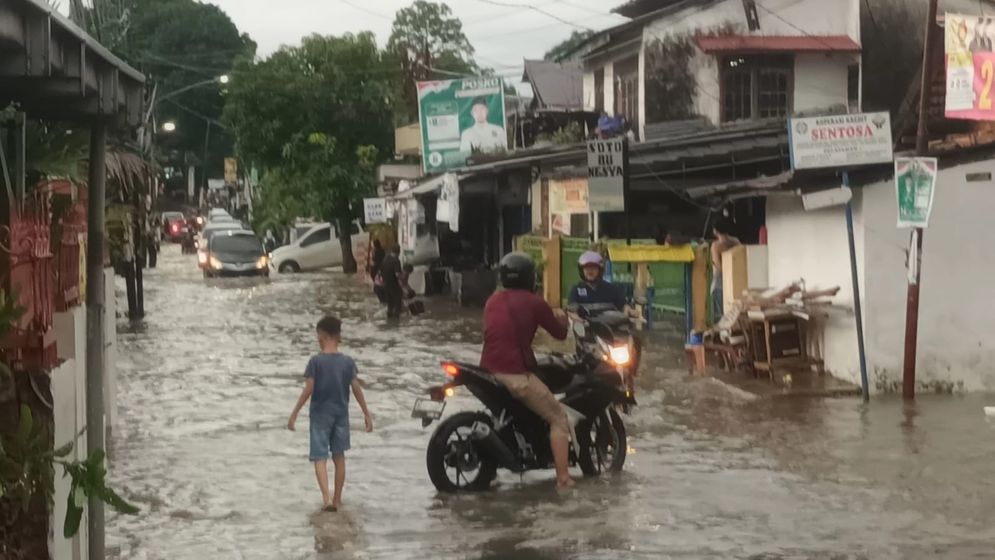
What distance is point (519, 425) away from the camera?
35.8 ft

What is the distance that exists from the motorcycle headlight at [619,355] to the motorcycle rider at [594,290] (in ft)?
2.94

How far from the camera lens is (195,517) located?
1029 cm

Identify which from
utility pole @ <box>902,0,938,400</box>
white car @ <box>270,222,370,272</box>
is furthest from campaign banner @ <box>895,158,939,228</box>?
white car @ <box>270,222,370,272</box>

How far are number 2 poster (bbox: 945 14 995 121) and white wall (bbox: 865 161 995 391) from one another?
1.29 metres

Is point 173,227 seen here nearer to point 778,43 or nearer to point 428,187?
point 428,187

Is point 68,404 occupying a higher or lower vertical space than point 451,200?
lower

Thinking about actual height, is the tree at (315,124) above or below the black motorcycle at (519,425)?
above

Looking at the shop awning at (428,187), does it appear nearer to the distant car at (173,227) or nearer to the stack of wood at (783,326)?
the stack of wood at (783,326)

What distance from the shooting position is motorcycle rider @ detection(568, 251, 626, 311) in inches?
499

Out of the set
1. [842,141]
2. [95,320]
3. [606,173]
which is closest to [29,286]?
[95,320]

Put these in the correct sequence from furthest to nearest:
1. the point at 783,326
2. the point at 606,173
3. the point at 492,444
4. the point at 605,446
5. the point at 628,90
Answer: the point at 628,90
the point at 606,173
the point at 783,326
the point at 605,446
the point at 492,444

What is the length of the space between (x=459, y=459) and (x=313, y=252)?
40494mm

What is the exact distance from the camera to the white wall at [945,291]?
1606cm

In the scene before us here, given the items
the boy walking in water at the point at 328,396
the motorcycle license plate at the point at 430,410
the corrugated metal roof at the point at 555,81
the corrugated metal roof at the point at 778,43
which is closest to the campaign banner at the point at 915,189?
the motorcycle license plate at the point at 430,410
